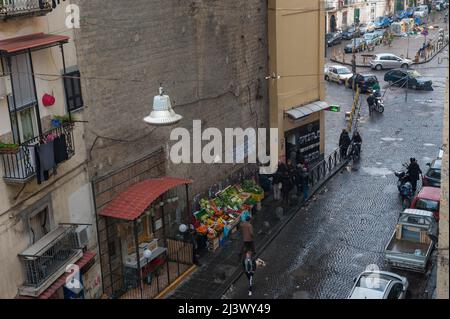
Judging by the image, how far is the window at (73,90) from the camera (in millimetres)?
16203

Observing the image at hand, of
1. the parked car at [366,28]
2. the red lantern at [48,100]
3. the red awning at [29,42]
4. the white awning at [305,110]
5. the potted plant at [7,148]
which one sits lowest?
the parked car at [366,28]

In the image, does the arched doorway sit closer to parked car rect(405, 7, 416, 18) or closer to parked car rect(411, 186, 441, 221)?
parked car rect(405, 7, 416, 18)

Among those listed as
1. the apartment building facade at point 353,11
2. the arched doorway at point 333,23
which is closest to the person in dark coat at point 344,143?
the apartment building facade at point 353,11

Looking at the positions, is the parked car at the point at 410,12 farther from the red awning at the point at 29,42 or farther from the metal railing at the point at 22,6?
the metal railing at the point at 22,6

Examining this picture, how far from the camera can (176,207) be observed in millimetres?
21281

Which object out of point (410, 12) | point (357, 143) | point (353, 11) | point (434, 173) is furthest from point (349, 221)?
point (410, 12)

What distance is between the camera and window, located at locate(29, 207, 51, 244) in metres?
15.4

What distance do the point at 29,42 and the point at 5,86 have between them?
1070 millimetres

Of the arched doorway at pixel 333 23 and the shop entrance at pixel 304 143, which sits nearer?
the shop entrance at pixel 304 143

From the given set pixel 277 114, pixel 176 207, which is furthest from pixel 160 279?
pixel 277 114

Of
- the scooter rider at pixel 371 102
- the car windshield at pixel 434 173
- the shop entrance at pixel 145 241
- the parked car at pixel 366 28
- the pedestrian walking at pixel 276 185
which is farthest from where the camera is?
the parked car at pixel 366 28

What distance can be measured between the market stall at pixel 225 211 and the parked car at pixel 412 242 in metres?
5.33

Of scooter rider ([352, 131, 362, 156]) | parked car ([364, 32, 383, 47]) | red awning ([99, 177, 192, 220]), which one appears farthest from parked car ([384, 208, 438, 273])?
parked car ([364, 32, 383, 47])

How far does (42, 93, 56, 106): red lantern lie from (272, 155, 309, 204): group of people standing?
11.7m
